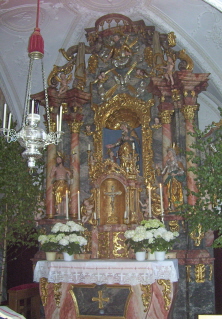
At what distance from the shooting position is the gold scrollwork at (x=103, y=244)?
884cm

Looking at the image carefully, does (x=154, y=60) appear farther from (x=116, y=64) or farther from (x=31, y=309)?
(x=31, y=309)

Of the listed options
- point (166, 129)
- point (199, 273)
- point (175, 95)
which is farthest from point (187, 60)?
point (199, 273)

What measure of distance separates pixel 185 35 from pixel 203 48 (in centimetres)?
63

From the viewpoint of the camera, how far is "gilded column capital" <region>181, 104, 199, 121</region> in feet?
30.5

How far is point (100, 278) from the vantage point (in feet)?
23.3

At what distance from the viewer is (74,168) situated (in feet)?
32.0

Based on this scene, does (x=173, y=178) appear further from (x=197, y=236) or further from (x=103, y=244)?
(x=103, y=244)

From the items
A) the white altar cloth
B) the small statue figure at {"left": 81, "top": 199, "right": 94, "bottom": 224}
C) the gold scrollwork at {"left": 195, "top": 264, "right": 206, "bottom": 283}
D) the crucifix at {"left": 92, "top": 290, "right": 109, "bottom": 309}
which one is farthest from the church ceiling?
the crucifix at {"left": 92, "top": 290, "right": 109, "bottom": 309}

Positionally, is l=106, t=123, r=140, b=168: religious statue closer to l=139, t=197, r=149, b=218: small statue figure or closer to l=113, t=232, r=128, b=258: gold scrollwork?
l=139, t=197, r=149, b=218: small statue figure

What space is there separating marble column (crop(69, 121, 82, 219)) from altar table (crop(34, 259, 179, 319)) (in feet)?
7.10

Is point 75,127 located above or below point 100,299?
above

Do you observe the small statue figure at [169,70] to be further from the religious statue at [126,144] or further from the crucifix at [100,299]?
the crucifix at [100,299]

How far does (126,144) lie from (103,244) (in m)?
2.50

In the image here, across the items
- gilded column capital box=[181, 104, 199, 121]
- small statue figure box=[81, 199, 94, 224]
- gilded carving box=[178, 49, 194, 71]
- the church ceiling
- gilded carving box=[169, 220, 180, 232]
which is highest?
the church ceiling
